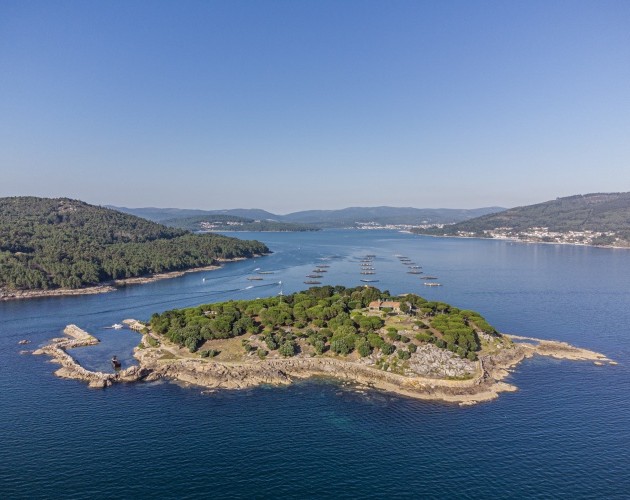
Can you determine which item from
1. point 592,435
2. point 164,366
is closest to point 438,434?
point 592,435

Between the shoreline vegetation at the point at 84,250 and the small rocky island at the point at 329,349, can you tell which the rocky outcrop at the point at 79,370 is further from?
the shoreline vegetation at the point at 84,250

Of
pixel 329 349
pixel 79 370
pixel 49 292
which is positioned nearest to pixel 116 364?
pixel 79 370

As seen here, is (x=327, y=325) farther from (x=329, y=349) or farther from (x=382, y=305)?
(x=382, y=305)

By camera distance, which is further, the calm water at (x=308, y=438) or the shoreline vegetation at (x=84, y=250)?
the shoreline vegetation at (x=84, y=250)

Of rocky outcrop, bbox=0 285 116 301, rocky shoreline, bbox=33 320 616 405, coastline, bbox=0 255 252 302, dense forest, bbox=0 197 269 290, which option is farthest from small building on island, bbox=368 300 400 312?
dense forest, bbox=0 197 269 290

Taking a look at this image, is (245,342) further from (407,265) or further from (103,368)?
Result: (407,265)

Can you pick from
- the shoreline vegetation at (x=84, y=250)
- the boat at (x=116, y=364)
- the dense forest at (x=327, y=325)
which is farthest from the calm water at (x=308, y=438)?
the shoreline vegetation at (x=84, y=250)
